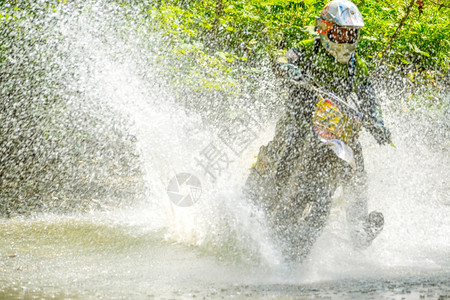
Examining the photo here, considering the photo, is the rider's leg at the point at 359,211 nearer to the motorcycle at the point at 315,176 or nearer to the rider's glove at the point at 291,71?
the motorcycle at the point at 315,176

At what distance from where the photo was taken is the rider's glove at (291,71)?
4324 millimetres

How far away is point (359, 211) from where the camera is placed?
15.7 feet

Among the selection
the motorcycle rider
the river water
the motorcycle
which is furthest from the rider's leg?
the motorcycle

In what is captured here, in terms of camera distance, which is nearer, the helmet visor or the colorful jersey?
the helmet visor

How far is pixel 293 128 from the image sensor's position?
463cm

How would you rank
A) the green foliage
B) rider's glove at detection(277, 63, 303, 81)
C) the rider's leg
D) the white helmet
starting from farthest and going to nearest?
the green foliage → the rider's leg → the white helmet → rider's glove at detection(277, 63, 303, 81)

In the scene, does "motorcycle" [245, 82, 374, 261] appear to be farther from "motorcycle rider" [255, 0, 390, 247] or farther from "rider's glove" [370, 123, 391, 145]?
"rider's glove" [370, 123, 391, 145]

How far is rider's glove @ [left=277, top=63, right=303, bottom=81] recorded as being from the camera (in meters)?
4.32

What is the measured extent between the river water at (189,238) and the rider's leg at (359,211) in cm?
19

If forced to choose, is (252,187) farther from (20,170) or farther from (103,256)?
(20,170)

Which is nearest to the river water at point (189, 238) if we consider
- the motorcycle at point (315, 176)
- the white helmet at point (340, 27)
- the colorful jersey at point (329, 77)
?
the motorcycle at point (315, 176)

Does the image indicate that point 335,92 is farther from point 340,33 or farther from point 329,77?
point 340,33

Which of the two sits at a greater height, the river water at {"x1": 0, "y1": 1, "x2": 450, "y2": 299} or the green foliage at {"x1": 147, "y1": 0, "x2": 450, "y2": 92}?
the green foliage at {"x1": 147, "y1": 0, "x2": 450, "y2": 92}

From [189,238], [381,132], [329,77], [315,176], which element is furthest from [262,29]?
[315,176]
